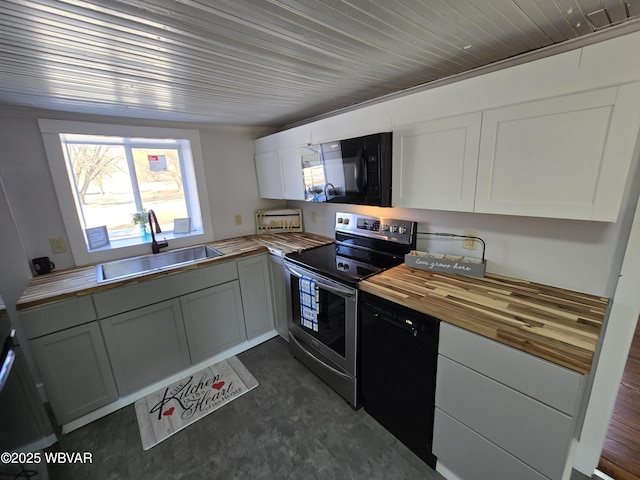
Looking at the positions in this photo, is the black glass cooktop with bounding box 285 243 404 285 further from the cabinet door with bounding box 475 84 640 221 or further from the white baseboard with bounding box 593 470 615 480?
the white baseboard with bounding box 593 470 615 480

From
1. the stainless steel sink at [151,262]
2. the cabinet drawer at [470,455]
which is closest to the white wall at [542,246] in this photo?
the cabinet drawer at [470,455]

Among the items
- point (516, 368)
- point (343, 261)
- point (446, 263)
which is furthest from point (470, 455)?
point (343, 261)

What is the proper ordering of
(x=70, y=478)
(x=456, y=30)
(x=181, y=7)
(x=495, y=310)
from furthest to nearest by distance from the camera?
(x=70, y=478)
(x=495, y=310)
(x=456, y=30)
(x=181, y=7)

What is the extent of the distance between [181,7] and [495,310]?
171 centimetres

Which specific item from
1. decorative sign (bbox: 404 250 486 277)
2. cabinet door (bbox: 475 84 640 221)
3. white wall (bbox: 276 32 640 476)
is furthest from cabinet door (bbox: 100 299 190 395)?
cabinet door (bbox: 475 84 640 221)

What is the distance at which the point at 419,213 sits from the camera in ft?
6.38

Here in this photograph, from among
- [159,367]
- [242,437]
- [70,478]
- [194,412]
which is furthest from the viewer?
[159,367]

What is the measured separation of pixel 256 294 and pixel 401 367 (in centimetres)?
150

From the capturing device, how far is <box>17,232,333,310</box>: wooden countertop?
5.36ft

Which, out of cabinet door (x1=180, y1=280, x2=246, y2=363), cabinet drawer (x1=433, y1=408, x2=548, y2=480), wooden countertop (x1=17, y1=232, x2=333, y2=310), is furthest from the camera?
cabinet door (x1=180, y1=280, x2=246, y2=363)

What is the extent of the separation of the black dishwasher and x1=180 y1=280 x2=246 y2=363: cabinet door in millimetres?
1247

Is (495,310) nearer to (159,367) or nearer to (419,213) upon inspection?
(419,213)

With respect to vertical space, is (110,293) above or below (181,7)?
below

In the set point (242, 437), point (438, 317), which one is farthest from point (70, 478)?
point (438, 317)
